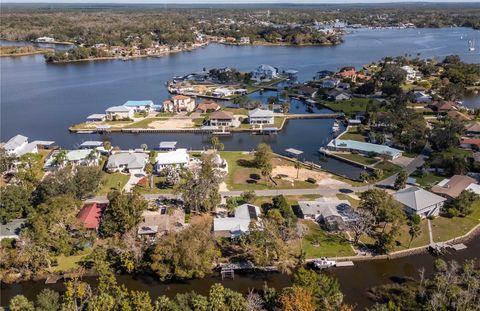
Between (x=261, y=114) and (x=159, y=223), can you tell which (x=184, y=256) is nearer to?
(x=159, y=223)

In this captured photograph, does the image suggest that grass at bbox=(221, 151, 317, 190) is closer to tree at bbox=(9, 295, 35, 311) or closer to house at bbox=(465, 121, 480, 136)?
tree at bbox=(9, 295, 35, 311)

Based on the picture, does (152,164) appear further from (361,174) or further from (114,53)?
(114,53)

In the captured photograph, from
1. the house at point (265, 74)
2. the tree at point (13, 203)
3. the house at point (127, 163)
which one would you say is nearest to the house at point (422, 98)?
the house at point (265, 74)

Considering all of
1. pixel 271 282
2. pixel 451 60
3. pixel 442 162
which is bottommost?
pixel 271 282

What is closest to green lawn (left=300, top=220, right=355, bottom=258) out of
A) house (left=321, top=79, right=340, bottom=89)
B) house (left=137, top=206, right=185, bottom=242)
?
house (left=137, top=206, right=185, bottom=242)

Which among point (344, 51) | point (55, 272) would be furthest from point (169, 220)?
point (344, 51)

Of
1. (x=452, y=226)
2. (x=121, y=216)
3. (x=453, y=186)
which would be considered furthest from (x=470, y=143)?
(x=121, y=216)
